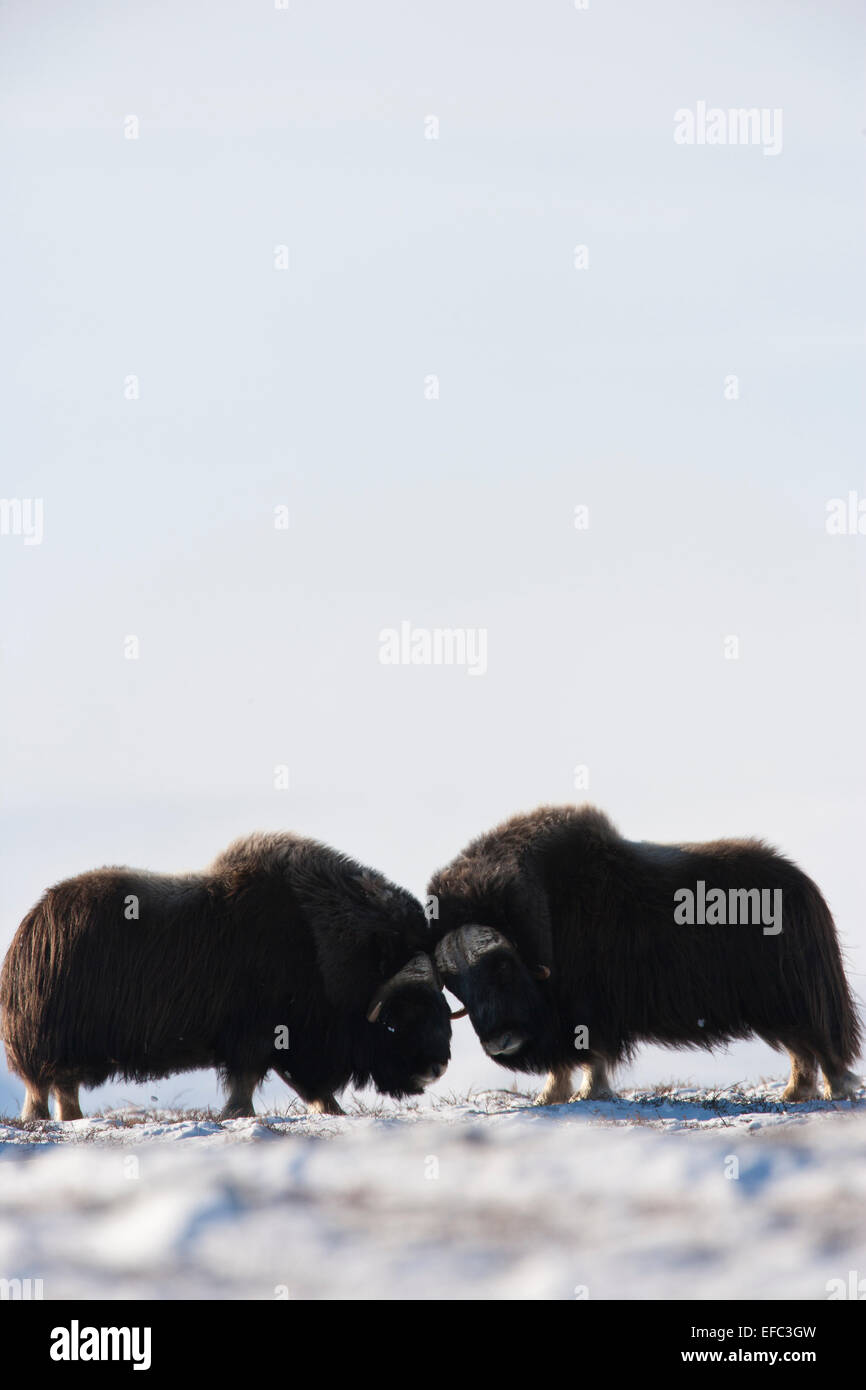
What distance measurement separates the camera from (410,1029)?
6883 millimetres

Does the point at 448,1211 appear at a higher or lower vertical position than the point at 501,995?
lower

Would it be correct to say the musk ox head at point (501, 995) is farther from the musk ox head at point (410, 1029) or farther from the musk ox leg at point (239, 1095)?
the musk ox leg at point (239, 1095)

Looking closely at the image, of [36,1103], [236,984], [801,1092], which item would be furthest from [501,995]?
[36,1103]

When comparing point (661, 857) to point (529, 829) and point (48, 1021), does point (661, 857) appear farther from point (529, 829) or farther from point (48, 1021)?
point (48, 1021)

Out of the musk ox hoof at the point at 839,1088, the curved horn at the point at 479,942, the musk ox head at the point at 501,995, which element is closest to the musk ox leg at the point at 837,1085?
the musk ox hoof at the point at 839,1088

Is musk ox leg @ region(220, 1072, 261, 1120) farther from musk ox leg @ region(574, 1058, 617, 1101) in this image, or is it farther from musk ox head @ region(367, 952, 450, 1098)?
musk ox leg @ region(574, 1058, 617, 1101)

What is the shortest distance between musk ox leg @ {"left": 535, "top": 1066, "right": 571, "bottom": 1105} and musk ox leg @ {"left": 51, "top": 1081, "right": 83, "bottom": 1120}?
2096 millimetres

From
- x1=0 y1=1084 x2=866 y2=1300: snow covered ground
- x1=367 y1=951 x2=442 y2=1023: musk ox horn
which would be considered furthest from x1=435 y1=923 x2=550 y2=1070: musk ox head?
x1=0 y1=1084 x2=866 y2=1300: snow covered ground

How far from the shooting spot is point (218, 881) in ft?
23.8

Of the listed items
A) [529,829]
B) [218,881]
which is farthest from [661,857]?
[218,881]

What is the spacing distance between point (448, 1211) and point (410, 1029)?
1.96 m

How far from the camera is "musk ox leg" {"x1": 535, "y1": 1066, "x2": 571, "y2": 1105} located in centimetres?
692

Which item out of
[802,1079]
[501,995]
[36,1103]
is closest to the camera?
[501,995]

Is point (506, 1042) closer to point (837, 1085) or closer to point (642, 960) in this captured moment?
point (642, 960)
